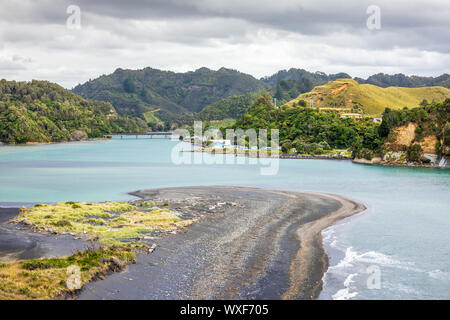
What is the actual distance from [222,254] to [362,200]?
26.9m

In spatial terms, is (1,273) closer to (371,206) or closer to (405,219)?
(405,219)

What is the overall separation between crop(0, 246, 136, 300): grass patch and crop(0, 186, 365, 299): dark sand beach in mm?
689

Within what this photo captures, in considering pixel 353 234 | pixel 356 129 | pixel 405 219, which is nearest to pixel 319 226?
pixel 353 234

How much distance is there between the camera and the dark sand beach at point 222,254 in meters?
19.0

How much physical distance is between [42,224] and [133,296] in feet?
47.5

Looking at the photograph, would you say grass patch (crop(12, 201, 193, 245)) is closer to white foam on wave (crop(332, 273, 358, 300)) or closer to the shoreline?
the shoreline

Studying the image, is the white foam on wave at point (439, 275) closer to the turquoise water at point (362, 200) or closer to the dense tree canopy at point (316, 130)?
the turquoise water at point (362, 200)

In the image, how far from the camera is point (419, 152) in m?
84.0

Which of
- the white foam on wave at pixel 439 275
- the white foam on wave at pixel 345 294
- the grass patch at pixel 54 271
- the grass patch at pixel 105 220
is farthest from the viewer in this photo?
the grass patch at pixel 105 220

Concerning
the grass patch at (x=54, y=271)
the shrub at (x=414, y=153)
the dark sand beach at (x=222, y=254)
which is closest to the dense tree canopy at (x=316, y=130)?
the shrub at (x=414, y=153)

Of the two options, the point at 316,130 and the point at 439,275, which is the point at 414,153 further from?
the point at 439,275

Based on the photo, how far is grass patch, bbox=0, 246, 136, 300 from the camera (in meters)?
17.3

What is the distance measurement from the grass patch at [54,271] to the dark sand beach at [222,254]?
2.26 feet

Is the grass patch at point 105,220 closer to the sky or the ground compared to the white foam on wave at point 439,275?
closer to the sky
